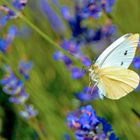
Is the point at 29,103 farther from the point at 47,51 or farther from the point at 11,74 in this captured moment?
the point at 47,51

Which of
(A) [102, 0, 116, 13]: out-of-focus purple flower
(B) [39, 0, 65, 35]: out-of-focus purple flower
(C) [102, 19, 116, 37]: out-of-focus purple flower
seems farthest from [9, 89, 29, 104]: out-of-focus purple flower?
(B) [39, 0, 65, 35]: out-of-focus purple flower

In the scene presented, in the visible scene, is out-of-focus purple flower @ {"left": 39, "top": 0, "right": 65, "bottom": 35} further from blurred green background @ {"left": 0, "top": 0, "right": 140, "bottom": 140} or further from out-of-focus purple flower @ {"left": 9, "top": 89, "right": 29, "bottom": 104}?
out-of-focus purple flower @ {"left": 9, "top": 89, "right": 29, "bottom": 104}

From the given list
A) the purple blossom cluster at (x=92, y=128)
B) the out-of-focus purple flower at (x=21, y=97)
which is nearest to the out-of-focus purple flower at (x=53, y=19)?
the out-of-focus purple flower at (x=21, y=97)

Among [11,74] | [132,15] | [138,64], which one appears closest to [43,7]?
[132,15]

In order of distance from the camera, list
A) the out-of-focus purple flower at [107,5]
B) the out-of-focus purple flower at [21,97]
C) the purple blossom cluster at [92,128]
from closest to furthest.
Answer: the purple blossom cluster at [92,128] < the out-of-focus purple flower at [107,5] < the out-of-focus purple flower at [21,97]

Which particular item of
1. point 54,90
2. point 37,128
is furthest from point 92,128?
point 54,90

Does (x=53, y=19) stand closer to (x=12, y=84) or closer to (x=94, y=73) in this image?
(x=12, y=84)

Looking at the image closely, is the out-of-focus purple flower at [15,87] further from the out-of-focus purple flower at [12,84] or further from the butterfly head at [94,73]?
the butterfly head at [94,73]
